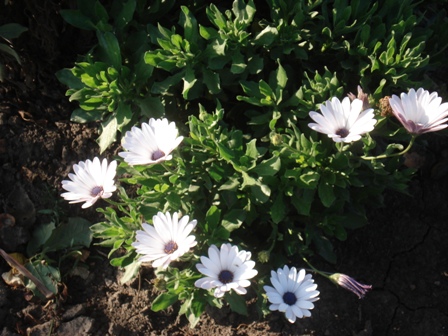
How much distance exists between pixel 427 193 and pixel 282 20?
1.22 m

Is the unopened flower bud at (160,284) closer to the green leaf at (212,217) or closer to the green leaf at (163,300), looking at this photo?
the green leaf at (163,300)

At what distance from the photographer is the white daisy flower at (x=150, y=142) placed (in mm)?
2297

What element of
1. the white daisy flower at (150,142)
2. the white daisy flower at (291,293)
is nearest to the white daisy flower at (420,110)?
→ the white daisy flower at (291,293)

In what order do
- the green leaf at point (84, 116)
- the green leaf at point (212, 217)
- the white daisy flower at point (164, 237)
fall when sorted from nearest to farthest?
1. the white daisy flower at point (164, 237)
2. the green leaf at point (212, 217)
3. the green leaf at point (84, 116)

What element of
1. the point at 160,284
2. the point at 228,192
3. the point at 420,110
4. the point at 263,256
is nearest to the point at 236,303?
the point at 263,256

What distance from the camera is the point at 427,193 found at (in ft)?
10.6

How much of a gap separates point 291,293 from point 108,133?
0.98 meters

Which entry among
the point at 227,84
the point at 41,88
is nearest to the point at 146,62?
the point at 227,84

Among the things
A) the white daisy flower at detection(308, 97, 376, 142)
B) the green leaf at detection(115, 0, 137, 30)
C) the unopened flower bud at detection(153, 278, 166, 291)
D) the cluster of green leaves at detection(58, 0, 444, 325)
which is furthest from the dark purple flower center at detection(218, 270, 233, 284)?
the green leaf at detection(115, 0, 137, 30)

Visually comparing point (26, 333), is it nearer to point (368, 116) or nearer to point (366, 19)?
point (368, 116)

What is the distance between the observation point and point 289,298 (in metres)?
2.40

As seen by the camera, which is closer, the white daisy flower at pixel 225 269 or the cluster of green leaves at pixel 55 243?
the white daisy flower at pixel 225 269

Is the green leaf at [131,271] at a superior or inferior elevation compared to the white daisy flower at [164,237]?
inferior

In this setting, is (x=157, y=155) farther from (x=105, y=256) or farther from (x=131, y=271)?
(x=105, y=256)
